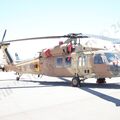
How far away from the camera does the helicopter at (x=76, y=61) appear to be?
1451 centimetres

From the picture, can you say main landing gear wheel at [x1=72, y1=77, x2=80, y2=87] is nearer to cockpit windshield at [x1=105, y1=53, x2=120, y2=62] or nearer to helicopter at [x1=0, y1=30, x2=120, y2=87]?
helicopter at [x1=0, y1=30, x2=120, y2=87]

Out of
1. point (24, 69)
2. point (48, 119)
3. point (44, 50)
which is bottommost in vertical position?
point (48, 119)

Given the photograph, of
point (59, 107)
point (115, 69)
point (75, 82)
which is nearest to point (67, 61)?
point (75, 82)

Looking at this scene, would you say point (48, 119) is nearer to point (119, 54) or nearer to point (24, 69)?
point (119, 54)

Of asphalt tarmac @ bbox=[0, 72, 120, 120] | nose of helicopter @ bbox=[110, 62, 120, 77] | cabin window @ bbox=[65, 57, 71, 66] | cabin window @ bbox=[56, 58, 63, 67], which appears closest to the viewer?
asphalt tarmac @ bbox=[0, 72, 120, 120]

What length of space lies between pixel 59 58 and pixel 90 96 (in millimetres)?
5536

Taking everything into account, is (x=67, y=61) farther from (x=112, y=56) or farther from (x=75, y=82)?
(x=112, y=56)

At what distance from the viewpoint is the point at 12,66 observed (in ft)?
64.4

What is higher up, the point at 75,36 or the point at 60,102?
the point at 75,36

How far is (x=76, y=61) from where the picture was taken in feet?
52.0

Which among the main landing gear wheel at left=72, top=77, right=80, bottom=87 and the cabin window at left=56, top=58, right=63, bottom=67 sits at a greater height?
the cabin window at left=56, top=58, right=63, bottom=67

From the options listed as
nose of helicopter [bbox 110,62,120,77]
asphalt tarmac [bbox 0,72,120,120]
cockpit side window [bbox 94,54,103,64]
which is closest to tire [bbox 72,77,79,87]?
cockpit side window [bbox 94,54,103,64]

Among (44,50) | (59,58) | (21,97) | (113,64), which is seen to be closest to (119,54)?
(113,64)

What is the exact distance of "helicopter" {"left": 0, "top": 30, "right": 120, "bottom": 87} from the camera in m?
14.5
